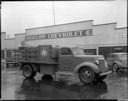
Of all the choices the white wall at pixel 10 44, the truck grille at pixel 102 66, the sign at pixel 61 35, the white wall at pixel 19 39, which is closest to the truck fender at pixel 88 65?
the truck grille at pixel 102 66

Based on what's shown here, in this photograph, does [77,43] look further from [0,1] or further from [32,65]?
[0,1]

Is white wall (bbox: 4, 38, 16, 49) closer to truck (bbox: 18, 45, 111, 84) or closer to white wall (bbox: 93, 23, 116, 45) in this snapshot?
white wall (bbox: 93, 23, 116, 45)

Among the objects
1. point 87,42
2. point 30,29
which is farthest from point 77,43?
point 30,29

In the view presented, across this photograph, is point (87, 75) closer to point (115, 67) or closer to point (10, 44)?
point (115, 67)

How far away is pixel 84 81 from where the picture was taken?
8438 mm

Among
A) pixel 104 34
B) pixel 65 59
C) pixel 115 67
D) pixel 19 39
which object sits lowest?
pixel 115 67

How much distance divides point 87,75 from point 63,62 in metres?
1.61

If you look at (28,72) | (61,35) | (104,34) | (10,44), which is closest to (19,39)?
(10,44)

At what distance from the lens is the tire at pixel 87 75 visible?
326 inches

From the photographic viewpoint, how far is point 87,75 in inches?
331

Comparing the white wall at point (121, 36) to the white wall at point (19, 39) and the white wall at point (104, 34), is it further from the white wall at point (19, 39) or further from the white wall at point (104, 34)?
the white wall at point (19, 39)

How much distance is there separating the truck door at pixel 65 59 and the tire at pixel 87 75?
0.74 meters

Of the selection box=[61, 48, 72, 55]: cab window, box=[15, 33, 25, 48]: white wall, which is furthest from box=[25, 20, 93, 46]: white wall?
box=[61, 48, 72, 55]: cab window

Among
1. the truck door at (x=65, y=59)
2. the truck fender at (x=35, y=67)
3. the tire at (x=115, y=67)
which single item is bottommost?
the tire at (x=115, y=67)
